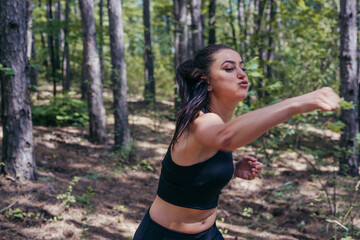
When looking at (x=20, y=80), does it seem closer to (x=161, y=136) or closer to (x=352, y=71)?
(x=161, y=136)

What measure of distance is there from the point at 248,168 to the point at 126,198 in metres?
4.33

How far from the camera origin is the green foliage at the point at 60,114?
34.8 ft

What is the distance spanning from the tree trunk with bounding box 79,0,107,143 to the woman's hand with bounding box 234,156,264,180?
713 centimetres

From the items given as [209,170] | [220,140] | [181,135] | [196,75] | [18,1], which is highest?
[18,1]

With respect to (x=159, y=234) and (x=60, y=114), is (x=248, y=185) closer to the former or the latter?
(x=159, y=234)

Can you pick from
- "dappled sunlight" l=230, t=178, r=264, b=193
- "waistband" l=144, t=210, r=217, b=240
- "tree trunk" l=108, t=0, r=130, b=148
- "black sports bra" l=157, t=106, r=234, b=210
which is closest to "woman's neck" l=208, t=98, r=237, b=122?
"black sports bra" l=157, t=106, r=234, b=210

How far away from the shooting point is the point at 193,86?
1886 mm

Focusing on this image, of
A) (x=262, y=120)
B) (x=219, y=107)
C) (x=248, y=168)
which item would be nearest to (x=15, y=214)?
(x=248, y=168)

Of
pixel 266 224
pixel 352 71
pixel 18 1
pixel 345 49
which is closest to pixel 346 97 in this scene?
pixel 352 71

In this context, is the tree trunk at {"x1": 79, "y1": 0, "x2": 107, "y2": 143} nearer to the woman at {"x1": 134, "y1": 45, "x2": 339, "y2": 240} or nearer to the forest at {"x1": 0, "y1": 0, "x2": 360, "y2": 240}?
the forest at {"x1": 0, "y1": 0, "x2": 360, "y2": 240}

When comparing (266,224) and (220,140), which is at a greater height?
(220,140)

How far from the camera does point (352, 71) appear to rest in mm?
6973

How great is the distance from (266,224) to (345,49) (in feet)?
14.6

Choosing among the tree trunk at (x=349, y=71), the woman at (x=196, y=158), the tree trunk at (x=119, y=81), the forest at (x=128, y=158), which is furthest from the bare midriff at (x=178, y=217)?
the tree trunk at (x=119, y=81)
